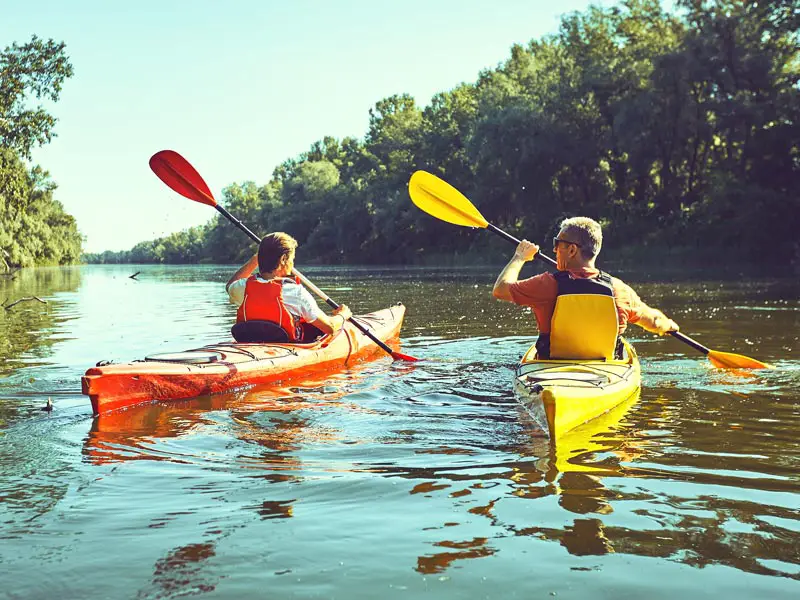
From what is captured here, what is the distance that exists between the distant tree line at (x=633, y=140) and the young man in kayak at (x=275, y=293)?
25339mm

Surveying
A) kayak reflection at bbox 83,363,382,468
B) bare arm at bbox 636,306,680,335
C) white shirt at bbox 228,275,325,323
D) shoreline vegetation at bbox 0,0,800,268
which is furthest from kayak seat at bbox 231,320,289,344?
shoreline vegetation at bbox 0,0,800,268

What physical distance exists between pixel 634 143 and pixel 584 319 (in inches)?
1173

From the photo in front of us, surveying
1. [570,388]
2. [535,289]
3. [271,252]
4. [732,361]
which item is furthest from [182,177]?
[732,361]

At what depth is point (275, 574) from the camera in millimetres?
2781

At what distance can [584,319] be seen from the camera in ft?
17.9

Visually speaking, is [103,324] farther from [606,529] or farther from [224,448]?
[606,529]

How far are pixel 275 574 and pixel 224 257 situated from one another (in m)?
105

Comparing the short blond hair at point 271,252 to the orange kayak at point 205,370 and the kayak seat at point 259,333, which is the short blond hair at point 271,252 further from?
the orange kayak at point 205,370

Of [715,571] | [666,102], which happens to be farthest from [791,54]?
[715,571]

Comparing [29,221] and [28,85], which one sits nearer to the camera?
[28,85]

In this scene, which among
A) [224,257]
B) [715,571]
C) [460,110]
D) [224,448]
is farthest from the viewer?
[224,257]

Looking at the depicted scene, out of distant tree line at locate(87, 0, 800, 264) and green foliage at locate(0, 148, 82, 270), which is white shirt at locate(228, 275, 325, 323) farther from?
distant tree line at locate(87, 0, 800, 264)

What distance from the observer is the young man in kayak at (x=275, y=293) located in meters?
6.62

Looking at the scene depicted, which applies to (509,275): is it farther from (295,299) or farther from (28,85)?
(28,85)
